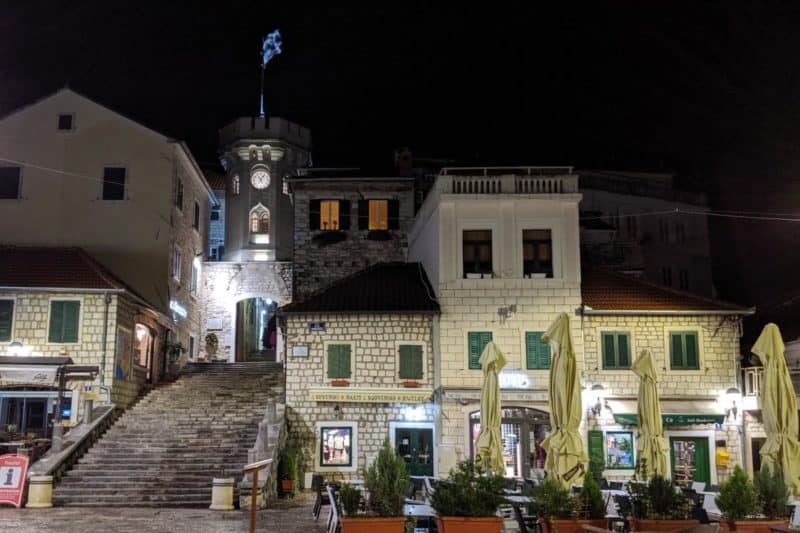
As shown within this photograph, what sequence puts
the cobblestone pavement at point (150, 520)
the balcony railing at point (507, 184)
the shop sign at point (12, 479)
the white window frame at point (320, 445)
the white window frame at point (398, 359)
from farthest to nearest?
the balcony railing at point (507, 184), the white window frame at point (398, 359), the white window frame at point (320, 445), the shop sign at point (12, 479), the cobblestone pavement at point (150, 520)

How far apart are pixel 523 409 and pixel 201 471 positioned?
391 inches

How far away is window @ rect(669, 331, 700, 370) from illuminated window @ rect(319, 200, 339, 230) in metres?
14.7

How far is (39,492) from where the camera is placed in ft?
65.9

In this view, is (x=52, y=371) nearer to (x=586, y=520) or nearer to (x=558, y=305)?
(x=558, y=305)

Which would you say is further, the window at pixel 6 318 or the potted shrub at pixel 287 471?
the window at pixel 6 318

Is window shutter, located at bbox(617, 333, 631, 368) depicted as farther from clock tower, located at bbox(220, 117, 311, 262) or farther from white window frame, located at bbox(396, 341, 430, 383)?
clock tower, located at bbox(220, 117, 311, 262)

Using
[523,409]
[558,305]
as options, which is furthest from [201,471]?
[558,305]

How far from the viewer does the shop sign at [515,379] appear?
26078 millimetres

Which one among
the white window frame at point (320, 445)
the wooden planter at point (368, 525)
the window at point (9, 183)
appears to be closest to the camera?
the wooden planter at point (368, 525)

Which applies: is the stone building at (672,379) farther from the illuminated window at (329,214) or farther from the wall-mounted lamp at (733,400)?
the illuminated window at (329,214)

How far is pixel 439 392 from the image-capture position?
2611 centimetres

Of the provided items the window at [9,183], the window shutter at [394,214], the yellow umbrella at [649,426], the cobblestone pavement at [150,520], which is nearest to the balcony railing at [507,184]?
the window shutter at [394,214]

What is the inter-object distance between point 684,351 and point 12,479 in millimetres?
19480

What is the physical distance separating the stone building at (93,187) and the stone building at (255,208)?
682cm
